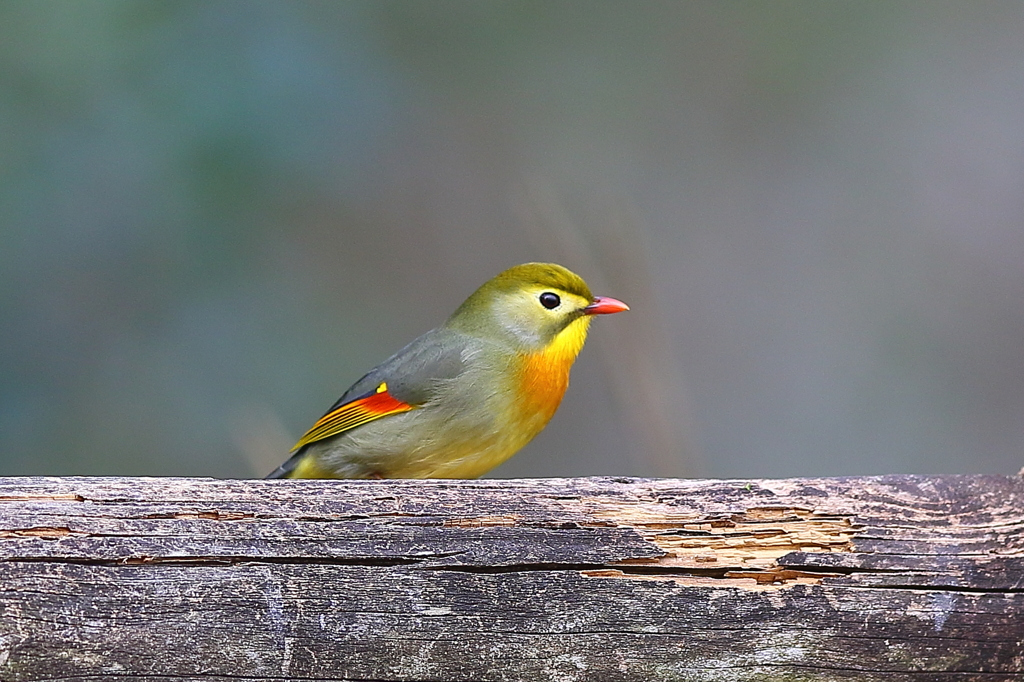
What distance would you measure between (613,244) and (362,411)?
68.6 inches

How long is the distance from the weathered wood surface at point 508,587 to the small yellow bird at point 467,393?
90cm

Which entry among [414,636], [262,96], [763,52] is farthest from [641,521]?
[763,52]

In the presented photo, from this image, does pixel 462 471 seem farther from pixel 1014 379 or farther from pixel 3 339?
pixel 1014 379

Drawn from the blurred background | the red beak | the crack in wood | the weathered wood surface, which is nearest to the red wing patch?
the red beak

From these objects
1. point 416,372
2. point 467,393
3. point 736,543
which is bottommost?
point 736,543

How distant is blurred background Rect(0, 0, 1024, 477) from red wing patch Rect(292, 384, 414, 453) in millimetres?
1342

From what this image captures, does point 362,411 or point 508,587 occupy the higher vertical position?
point 362,411

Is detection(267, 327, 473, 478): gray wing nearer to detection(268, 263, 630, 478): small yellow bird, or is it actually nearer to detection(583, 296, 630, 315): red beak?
detection(268, 263, 630, 478): small yellow bird

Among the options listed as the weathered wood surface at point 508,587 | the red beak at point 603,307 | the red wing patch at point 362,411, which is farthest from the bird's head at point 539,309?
the weathered wood surface at point 508,587

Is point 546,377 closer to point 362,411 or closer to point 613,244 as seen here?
point 362,411

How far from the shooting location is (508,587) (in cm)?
215

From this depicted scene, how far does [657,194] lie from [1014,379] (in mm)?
1974

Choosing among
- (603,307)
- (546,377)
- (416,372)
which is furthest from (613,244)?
(416,372)

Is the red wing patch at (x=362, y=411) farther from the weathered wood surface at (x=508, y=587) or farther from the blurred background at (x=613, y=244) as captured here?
the blurred background at (x=613, y=244)
